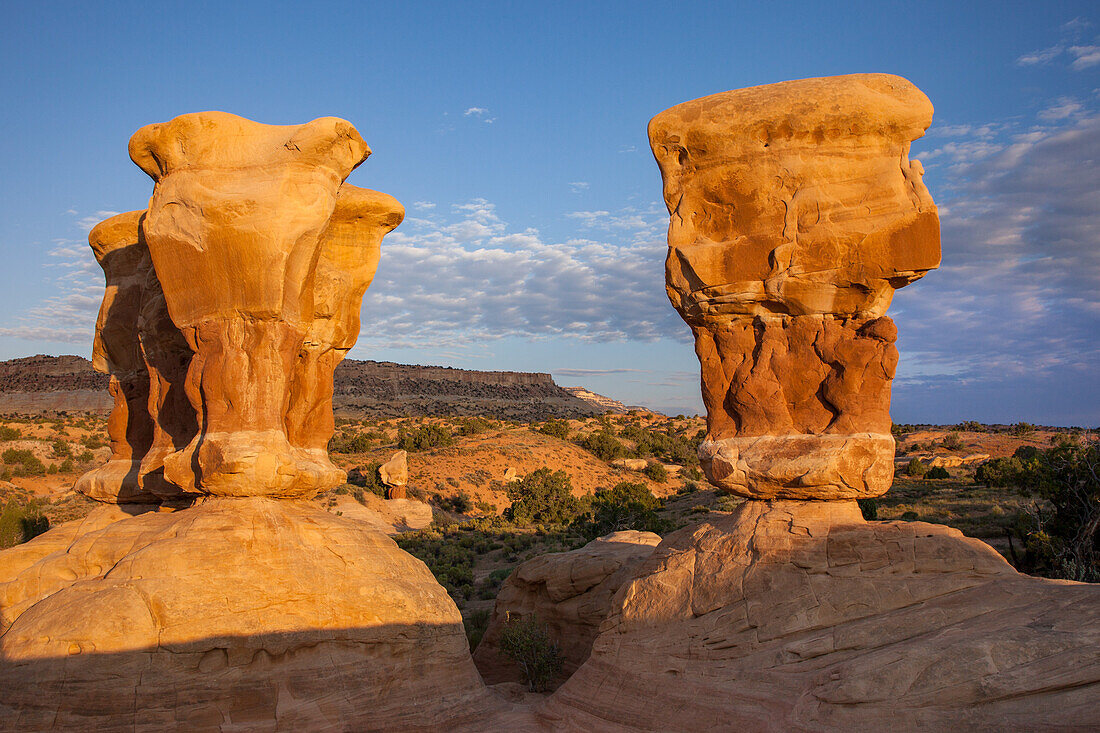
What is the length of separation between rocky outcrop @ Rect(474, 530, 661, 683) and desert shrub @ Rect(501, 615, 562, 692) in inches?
7.9

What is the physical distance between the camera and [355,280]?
42.2 feet

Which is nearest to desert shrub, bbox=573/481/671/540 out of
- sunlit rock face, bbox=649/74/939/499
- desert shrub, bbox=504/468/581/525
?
desert shrub, bbox=504/468/581/525

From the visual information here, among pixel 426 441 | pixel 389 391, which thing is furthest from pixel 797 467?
pixel 389 391

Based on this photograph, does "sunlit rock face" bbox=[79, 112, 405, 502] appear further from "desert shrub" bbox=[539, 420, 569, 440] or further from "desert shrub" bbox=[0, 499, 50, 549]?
"desert shrub" bbox=[539, 420, 569, 440]

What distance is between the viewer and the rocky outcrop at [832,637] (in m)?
5.93

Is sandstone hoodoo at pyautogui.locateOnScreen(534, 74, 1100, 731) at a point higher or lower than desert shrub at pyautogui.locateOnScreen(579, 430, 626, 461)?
higher

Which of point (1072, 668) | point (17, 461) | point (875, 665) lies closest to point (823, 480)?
point (875, 665)

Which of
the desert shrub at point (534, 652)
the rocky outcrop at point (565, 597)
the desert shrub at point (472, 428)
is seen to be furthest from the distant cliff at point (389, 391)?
the desert shrub at point (534, 652)

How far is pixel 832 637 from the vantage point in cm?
735

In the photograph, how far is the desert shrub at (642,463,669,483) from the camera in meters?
41.7

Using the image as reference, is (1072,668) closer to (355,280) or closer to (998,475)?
(355,280)

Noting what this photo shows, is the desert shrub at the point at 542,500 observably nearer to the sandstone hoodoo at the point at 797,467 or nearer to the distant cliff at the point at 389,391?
the sandstone hoodoo at the point at 797,467

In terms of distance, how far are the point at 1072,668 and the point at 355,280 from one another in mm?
10923

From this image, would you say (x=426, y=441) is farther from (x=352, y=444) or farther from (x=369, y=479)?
(x=369, y=479)
